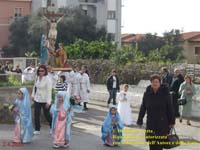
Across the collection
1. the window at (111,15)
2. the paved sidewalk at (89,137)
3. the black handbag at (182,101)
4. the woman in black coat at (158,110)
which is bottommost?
the paved sidewalk at (89,137)

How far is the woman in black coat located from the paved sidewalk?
291cm

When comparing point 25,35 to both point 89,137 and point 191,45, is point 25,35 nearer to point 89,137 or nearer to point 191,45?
point 191,45

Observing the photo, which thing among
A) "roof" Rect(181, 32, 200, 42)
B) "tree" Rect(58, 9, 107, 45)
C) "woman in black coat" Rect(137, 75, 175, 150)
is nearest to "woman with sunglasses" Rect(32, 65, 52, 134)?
"woman in black coat" Rect(137, 75, 175, 150)

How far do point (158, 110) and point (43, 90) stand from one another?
4.43m

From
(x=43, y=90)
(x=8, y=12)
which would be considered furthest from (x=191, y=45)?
(x=43, y=90)

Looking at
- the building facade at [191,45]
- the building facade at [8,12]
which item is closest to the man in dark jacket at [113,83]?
the building facade at [8,12]

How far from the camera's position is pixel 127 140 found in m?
12.3

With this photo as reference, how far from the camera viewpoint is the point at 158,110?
836cm

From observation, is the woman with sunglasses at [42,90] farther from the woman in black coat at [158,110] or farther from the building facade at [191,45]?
the building facade at [191,45]

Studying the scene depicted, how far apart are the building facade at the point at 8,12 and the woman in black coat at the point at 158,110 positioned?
185ft

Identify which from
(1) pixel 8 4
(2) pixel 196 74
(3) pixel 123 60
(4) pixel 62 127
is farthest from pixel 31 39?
(4) pixel 62 127

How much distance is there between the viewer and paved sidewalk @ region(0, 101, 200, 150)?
36.8 feet

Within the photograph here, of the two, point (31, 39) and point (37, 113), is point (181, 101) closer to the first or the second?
point (37, 113)

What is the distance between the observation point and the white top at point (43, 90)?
1207 centimetres
